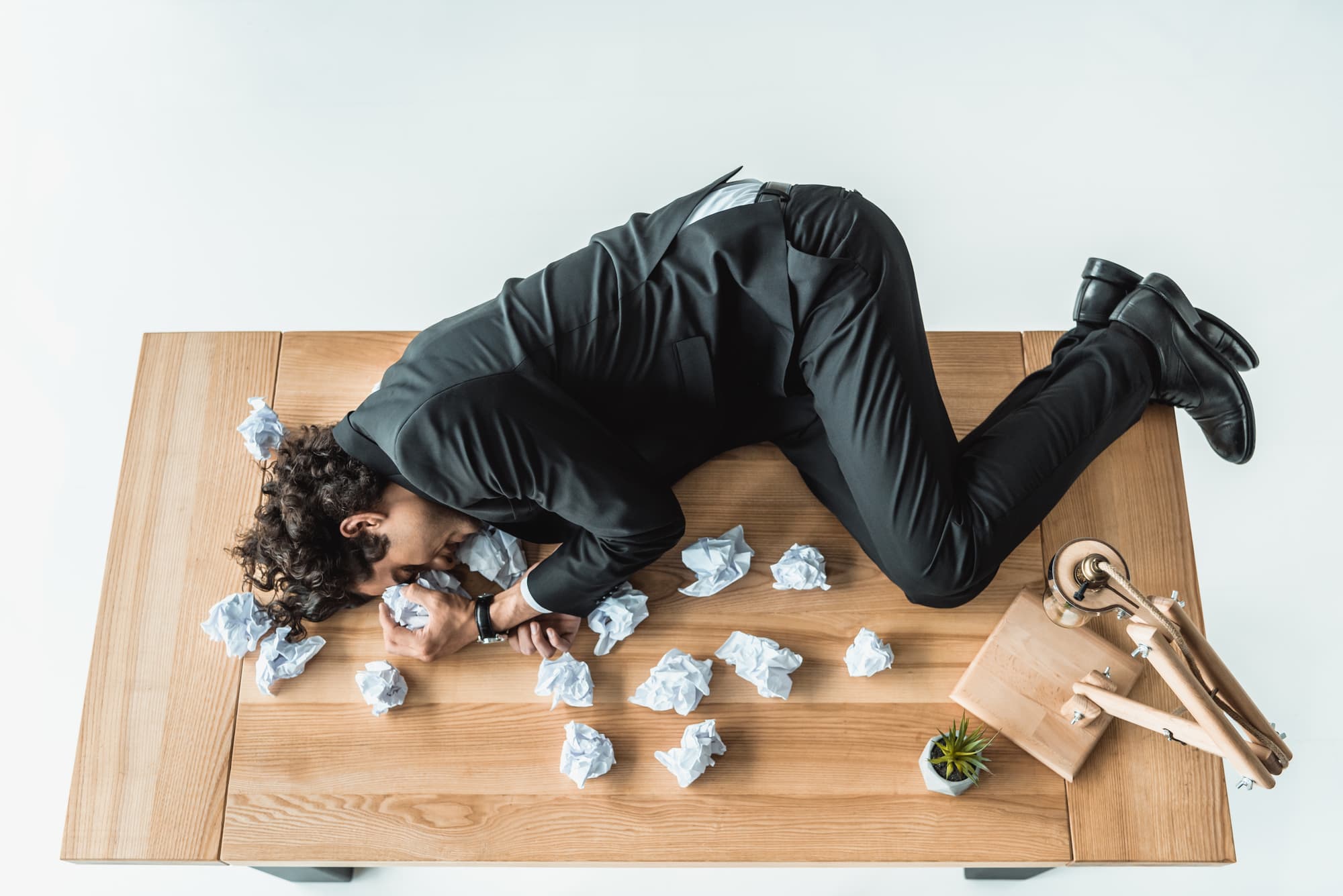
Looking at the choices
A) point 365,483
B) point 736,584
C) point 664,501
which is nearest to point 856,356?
point 664,501

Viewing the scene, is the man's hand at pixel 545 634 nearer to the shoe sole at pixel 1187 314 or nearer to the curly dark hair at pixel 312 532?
the curly dark hair at pixel 312 532

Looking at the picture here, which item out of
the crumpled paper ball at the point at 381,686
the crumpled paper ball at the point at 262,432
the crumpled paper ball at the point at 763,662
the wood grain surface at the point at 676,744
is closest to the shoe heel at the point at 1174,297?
the wood grain surface at the point at 676,744

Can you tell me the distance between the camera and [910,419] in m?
1.57

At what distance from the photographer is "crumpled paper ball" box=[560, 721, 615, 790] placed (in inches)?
64.2

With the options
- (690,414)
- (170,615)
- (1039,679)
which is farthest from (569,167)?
(1039,679)

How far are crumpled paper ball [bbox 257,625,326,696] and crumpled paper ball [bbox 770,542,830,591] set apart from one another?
2.83 feet

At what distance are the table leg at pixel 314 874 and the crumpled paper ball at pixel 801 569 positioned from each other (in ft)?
3.93

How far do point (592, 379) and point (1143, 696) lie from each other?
113cm

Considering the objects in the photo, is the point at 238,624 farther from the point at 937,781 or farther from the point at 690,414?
the point at 937,781

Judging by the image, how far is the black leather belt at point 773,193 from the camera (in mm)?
1521

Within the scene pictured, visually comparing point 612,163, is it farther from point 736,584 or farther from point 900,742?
point 900,742

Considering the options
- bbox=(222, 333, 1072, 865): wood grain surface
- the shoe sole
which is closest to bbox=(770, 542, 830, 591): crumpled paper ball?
bbox=(222, 333, 1072, 865): wood grain surface

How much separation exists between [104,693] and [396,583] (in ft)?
1.91

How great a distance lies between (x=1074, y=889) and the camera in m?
2.11
